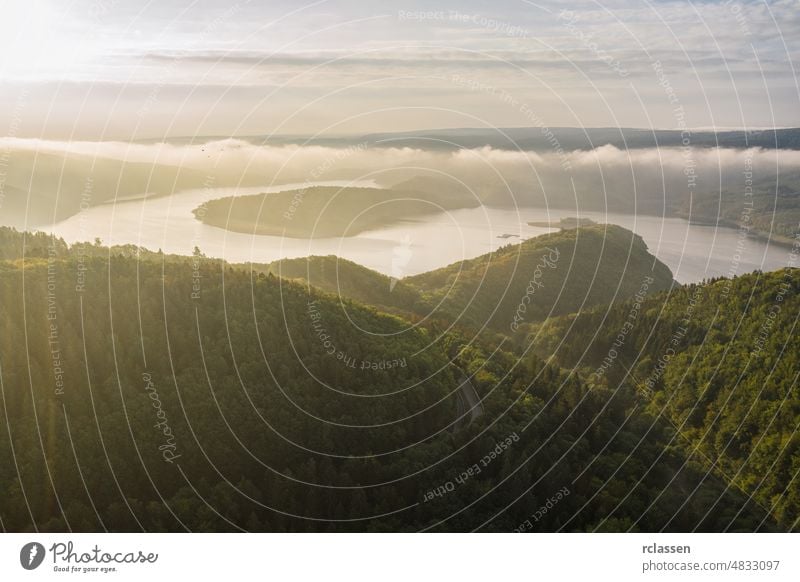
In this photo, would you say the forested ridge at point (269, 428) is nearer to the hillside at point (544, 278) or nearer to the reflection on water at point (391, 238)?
the reflection on water at point (391, 238)

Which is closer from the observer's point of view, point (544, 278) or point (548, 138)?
point (544, 278)

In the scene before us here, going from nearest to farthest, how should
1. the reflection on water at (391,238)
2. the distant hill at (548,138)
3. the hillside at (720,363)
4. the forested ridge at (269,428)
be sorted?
the forested ridge at (269,428)
the hillside at (720,363)
the reflection on water at (391,238)
the distant hill at (548,138)

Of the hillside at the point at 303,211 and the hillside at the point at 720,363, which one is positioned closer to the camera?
the hillside at the point at 720,363

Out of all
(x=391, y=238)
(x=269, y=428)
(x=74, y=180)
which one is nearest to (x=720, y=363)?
(x=269, y=428)

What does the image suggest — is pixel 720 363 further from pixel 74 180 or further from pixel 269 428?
pixel 74 180

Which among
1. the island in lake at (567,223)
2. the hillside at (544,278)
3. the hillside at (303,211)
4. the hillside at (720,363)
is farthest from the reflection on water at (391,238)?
the hillside at (720,363)
